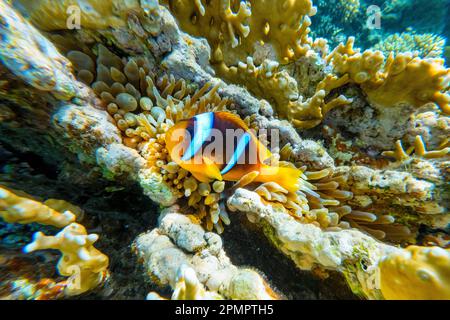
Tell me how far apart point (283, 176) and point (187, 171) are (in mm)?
797

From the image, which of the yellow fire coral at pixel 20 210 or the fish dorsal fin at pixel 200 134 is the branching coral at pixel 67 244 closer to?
the yellow fire coral at pixel 20 210

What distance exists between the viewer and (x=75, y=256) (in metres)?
1.41

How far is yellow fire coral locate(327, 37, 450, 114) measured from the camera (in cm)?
218

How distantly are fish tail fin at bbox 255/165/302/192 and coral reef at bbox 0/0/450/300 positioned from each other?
0.06 metres

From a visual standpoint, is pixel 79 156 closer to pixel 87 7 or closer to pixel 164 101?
pixel 164 101

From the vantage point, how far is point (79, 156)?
6.39ft

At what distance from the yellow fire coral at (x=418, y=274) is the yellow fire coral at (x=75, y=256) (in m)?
1.74

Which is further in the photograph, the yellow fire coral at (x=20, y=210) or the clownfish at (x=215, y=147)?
the clownfish at (x=215, y=147)

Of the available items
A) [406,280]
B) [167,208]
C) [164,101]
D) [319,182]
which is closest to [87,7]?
[164,101]

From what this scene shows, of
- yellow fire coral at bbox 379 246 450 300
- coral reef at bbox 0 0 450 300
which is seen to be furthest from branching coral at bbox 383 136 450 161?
yellow fire coral at bbox 379 246 450 300

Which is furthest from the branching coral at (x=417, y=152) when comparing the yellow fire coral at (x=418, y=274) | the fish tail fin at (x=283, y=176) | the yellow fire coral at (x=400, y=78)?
the yellow fire coral at (x=418, y=274)

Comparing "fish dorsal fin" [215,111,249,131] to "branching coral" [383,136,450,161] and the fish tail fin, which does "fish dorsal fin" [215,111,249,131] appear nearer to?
the fish tail fin

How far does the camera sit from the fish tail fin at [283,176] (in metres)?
1.80

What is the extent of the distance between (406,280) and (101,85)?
254 centimetres
